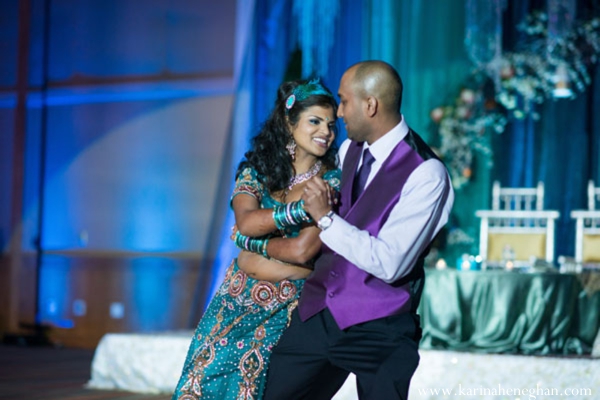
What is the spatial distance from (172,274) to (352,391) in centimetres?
373

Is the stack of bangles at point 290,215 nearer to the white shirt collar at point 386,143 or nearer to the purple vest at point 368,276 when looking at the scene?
the purple vest at point 368,276

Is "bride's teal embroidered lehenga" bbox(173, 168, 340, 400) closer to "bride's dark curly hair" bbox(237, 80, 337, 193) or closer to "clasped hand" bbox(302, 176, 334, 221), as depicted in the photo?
"bride's dark curly hair" bbox(237, 80, 337, 193)

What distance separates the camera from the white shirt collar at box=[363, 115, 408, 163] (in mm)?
1898

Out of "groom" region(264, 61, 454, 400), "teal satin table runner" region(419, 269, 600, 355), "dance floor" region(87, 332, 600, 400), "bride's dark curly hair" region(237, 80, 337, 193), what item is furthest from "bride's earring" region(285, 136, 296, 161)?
"teal satin table runner" region(419, 269, 600, 355)

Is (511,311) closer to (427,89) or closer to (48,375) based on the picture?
(48,375)

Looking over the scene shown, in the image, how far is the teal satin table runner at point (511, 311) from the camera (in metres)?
4.90

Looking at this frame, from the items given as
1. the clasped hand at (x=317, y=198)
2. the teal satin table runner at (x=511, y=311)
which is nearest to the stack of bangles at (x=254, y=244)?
the clasped hand at (x=317, y=198)

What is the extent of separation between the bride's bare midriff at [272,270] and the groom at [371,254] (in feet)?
0.42

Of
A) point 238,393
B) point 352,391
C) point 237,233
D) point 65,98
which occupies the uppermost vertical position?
point 65,98

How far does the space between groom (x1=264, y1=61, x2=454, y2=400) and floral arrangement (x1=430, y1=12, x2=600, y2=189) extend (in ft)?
17.9

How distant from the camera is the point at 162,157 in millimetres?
7844

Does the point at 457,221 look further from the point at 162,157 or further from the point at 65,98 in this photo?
the point at 65,98

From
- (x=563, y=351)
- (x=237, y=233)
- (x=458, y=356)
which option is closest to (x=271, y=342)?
(x=237, y=233)

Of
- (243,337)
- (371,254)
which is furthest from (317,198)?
(243,337)
